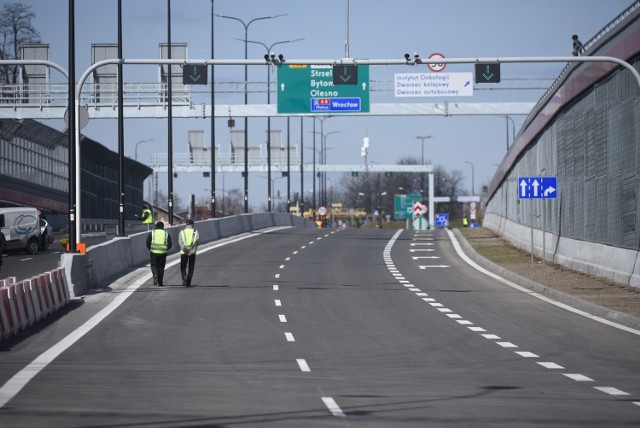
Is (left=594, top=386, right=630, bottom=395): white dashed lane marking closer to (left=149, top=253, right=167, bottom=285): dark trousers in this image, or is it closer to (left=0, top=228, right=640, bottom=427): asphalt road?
(left=0, top=228, right=640, bottom=427): asphalt road

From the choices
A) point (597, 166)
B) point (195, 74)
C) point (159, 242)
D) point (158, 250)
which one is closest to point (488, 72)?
point (597, 166)

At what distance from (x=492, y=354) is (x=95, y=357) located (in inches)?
218

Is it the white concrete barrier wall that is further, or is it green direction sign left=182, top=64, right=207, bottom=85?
green direction sign left=182, top=64, right=207, bottom=85

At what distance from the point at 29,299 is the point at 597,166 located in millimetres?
19116

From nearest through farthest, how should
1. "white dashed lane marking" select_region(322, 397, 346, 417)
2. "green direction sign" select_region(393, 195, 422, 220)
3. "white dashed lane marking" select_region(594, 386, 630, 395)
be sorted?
1. "white dashed lane marking" select_region(322, 397, 346, 417)
2. "white dashed lane marking" select_region(594, 386, 630, 395)
3. "green direction sign" select_region(393, 195, 422, 220)

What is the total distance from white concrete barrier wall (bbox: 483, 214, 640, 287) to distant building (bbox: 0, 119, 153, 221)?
108 feet

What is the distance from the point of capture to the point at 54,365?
16.1m

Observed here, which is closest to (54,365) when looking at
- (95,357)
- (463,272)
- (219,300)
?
(95,357)

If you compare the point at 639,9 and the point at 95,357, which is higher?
the point at 639,9

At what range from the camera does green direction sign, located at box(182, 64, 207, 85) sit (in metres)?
35.6

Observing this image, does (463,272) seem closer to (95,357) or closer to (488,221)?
(95,357)

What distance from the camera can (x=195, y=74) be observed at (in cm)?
3572

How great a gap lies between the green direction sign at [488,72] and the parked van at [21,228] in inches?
930

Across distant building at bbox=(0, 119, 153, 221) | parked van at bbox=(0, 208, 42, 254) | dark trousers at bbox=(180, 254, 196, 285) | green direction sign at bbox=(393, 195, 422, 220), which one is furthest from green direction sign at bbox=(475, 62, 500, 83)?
green direction sign at bbox=(393, 195, 422, 220)
